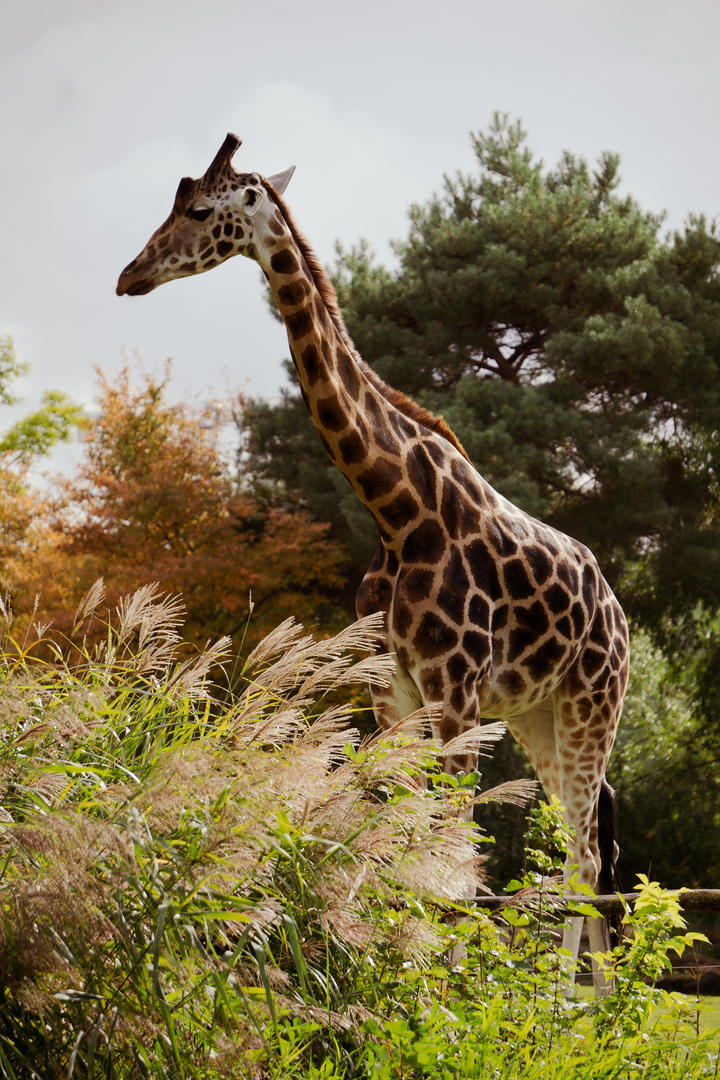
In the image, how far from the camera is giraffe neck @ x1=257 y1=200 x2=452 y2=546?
13.5ft

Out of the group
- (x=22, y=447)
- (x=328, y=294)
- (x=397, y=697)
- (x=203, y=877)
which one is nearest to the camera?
(x=203, y=877)

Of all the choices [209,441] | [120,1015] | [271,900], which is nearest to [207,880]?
[271,900]

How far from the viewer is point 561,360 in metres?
13.1

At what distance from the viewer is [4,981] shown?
2254 millimetres

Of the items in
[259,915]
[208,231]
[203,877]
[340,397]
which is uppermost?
[208,231]

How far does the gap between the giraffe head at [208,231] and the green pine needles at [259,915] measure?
1480 mm

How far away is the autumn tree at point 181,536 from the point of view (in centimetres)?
1280

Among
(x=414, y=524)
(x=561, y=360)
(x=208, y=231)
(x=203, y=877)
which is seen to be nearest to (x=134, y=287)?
(x=208, y=231)

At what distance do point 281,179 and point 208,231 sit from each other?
0.46 meters

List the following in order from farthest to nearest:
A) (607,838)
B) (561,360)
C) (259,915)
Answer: (561,360), (607,838), (259,915)

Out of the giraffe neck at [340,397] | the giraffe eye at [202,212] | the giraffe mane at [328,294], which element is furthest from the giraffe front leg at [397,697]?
the giraffe eye at [202,212]

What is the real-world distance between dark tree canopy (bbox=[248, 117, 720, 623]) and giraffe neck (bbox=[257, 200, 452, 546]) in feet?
23.8

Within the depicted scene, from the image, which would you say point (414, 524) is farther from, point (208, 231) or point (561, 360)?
point (561, 360)

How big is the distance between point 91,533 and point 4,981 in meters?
12.0
